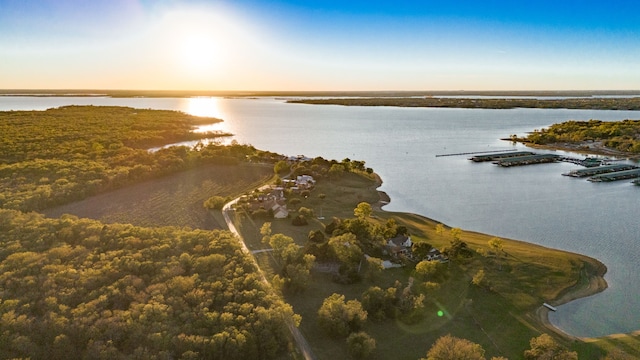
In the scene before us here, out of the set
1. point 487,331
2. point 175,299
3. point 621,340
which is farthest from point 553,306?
point 175,299

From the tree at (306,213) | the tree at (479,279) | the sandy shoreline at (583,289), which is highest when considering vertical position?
the tree at (306,213)

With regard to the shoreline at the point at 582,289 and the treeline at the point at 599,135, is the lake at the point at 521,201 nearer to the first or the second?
the shoreline at the point at 582,289

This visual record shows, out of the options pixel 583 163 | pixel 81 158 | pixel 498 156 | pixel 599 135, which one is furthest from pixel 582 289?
pixel 599 135

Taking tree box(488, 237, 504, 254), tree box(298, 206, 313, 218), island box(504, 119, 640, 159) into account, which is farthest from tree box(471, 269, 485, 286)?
island box(504, 119, 640, 159)

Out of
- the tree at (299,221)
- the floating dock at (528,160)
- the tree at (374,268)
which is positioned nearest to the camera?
the tree at (374,268)

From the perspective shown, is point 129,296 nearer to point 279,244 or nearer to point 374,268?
point 279,244

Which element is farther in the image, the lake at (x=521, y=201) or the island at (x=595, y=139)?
the island at (x=595, y=139)

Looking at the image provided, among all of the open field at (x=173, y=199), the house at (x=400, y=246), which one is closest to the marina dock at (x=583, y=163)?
the house at (x=400, y=246)
